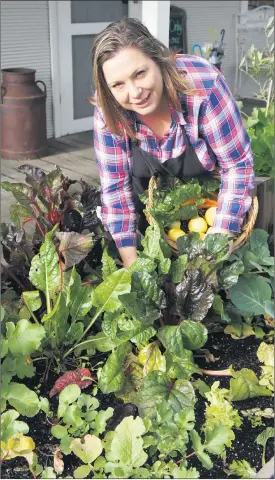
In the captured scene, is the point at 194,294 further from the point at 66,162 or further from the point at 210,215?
the point at 66,162

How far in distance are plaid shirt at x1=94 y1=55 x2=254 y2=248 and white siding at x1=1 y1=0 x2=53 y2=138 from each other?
9.51ft

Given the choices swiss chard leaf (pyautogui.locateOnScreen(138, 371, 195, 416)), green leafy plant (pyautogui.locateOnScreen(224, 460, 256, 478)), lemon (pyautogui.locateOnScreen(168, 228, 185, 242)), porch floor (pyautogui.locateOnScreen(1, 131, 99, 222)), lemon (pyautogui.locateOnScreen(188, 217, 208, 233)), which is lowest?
porch floor (pyautogui.locateOnScreen(1, 131, 99, 222))

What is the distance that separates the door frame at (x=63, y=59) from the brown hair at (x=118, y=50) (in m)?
3.15

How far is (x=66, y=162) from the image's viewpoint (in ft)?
13.8

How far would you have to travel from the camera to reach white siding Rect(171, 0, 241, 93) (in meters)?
5.87

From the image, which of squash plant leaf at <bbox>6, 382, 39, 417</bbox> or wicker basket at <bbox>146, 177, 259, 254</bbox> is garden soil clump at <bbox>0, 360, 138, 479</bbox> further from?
wicker basket at <bbox>146, 177, 259, 254</bbox>

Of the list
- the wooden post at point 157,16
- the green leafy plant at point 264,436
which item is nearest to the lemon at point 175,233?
the green leafy plant at point 264,436

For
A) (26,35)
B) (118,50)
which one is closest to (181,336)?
(118,50)

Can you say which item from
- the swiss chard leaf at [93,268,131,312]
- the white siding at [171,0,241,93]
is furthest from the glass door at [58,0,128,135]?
the swiss chard leaf at [93,268,131,312]

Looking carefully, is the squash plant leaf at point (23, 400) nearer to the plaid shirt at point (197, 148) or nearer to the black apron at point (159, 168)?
the plaid shirt at point (197, 148)

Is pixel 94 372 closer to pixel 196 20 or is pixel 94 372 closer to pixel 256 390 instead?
pixel 256 390

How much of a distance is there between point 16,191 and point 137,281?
52cm

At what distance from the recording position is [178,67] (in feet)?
5.64

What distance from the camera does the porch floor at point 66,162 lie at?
12.7ft
